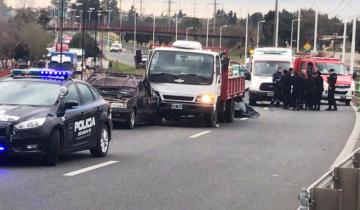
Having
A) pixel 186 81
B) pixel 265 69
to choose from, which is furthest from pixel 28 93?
pixel 265 69

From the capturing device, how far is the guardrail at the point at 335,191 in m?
6.08

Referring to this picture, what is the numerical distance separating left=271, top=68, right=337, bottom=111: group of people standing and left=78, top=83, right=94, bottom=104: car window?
19018 millimetres

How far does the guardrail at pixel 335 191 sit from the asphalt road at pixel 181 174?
213cm

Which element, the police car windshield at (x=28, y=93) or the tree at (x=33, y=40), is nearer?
the police car windshield at (x=28, y=93)

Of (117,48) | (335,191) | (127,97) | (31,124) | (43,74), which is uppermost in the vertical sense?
(43,74)

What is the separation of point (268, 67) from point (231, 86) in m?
13.0

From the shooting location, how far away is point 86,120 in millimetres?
13180

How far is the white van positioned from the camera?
117 feet

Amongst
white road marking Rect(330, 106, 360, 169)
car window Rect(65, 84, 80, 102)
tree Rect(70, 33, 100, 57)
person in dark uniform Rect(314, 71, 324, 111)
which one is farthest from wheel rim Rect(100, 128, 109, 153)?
tree Rect(70, 33, 100, 57)

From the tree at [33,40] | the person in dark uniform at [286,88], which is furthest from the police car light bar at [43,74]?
the tree at [33,40]

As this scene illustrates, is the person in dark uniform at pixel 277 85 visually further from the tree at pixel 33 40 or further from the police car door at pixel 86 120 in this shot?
the tree at pixel 33 40

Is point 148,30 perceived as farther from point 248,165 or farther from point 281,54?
point 248,165

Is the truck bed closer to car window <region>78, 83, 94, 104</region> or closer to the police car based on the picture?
the police car

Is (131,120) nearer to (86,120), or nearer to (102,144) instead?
(102,144)
